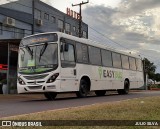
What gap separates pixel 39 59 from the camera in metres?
17.3

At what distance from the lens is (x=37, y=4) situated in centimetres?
5497

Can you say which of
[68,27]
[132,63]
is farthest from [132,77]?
[68,27]

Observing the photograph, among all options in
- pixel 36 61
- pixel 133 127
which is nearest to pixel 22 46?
pixel 36 61

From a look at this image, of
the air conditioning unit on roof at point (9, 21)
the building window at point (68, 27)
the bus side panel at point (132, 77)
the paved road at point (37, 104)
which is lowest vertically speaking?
the paved road at point (37, 104)

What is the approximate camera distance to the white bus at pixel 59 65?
17.0 m

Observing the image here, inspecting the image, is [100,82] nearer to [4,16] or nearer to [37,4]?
[4,16]

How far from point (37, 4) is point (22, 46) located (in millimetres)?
37556

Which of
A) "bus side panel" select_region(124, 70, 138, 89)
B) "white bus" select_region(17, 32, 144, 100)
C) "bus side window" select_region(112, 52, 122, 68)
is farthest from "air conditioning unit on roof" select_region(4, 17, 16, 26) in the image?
"white bus" select_region(17, 32, 144, 100)

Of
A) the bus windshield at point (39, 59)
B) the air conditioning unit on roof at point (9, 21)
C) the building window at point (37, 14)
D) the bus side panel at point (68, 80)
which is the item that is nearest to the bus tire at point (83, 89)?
the bus side panel at point (68, 80)

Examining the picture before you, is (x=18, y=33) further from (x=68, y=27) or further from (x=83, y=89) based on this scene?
(x=83, y=89)

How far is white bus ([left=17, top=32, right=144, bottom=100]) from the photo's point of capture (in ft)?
55.8

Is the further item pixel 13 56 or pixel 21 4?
pixel 21 4

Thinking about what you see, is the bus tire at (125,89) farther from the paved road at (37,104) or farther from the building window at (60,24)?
the building window at (60,24)

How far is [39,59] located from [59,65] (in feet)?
3.35
